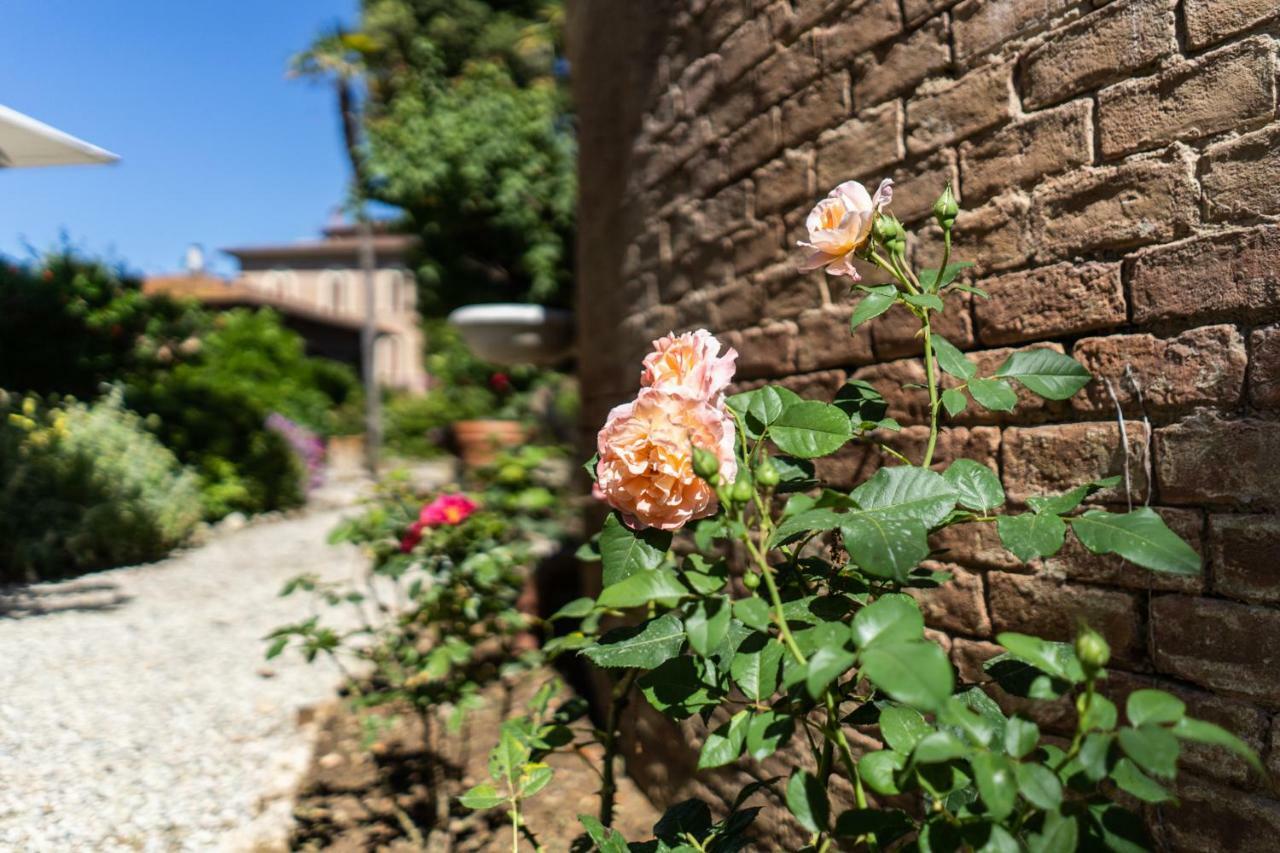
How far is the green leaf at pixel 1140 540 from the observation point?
0.89 m

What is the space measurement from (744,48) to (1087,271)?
1.16m


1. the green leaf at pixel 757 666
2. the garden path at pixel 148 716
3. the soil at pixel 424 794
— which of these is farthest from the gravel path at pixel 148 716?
the green leaf at pixel 757 666

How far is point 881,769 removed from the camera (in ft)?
2.98

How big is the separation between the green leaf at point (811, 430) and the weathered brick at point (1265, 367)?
1.90 ft

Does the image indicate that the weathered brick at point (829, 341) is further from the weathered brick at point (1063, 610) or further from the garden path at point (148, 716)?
the garden path at point (148, 716)

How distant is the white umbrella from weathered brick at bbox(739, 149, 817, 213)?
3.17 meters

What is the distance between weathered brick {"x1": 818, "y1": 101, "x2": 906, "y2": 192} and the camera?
5.45 feet

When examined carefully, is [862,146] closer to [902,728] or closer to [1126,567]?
[1126,567]

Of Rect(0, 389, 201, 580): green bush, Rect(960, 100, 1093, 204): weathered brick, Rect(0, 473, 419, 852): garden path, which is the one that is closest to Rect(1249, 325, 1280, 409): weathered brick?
Rect(960, 100, 1093, 204): weathered brick

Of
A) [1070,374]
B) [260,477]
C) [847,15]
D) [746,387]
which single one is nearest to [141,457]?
[260,477]

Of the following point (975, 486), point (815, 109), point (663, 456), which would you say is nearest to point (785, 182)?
point (815, 109)

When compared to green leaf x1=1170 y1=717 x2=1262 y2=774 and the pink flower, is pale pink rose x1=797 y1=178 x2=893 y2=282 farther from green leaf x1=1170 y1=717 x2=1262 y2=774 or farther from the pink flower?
the pink flower

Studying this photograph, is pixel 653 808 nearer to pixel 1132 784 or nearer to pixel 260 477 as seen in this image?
pixel 1132 784

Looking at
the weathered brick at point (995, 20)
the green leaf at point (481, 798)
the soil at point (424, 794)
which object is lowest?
the soil at point (424, 794)
